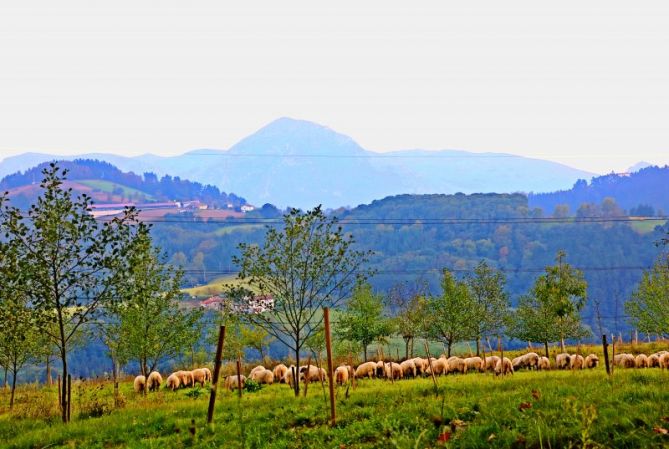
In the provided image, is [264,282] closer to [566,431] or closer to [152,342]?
[152,342]

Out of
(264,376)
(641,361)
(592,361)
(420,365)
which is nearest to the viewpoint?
(641,361)

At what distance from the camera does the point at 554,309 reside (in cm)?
5475

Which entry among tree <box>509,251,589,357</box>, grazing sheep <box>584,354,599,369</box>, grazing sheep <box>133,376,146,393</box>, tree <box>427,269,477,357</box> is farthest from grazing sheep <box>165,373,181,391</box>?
tree <box>509,251,589,357</box>

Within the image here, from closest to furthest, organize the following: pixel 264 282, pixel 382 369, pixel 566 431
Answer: pixel 566 431 < pixel 264 282 < pixel 382 369

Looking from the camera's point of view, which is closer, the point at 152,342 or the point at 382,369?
the point at 152,342

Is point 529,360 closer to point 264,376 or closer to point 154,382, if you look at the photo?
point 264,376

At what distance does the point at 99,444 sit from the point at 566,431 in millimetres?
13514

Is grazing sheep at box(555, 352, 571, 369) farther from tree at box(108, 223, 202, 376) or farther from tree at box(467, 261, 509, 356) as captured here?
tree at box(108, 223, 202, 376)

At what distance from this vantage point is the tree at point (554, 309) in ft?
182

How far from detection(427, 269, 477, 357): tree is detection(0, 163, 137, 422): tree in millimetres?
46769

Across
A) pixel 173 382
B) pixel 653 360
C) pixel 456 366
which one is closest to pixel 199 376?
pixel 173 382

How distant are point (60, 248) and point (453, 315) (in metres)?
48.9

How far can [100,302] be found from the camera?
24.2 m

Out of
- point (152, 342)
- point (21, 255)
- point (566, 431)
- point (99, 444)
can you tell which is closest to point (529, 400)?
point (566, 431)
